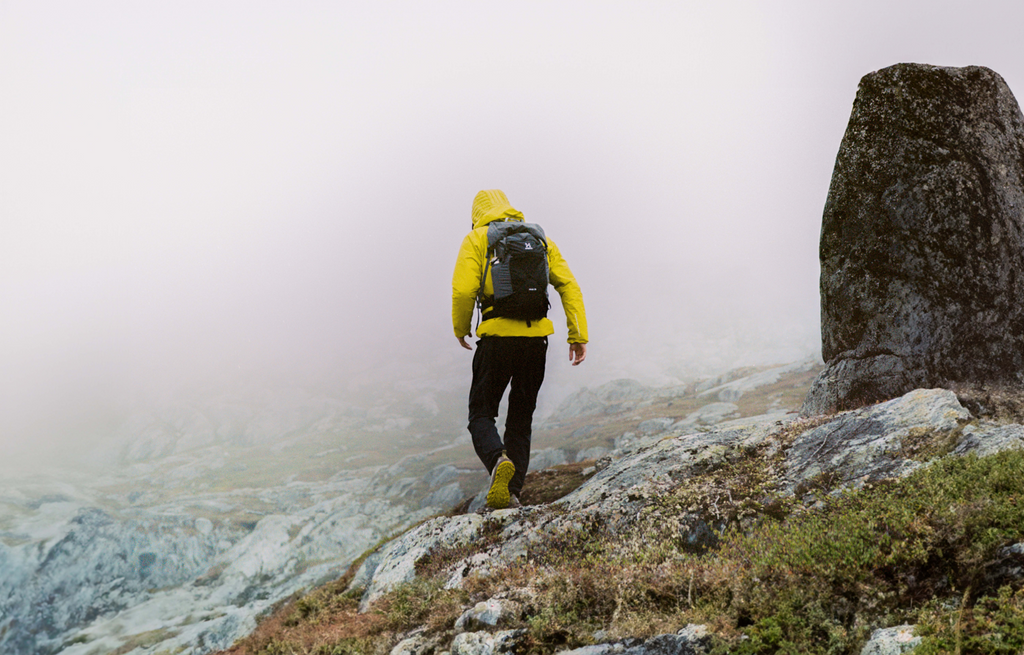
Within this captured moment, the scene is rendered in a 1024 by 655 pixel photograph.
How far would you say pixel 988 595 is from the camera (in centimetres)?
388

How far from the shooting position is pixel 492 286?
28.6 feet

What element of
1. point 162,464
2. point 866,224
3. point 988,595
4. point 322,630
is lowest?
point 162,464

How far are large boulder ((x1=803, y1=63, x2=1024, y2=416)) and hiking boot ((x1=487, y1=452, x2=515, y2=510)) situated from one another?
699 cm

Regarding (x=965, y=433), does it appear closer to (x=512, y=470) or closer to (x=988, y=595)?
(x=988, y=595)

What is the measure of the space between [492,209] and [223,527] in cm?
11809

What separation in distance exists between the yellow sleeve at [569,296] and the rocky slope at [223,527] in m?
23.5

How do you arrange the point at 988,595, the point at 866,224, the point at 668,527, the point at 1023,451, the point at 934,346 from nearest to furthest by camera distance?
the point at 988,595, the point at 1023,451, the point at 668,527, the point at 934,346, the point at 866,224

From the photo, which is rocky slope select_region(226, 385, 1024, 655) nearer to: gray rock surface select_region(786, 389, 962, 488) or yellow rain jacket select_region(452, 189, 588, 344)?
gray rock surface select_region(786, 389, 962, 488)

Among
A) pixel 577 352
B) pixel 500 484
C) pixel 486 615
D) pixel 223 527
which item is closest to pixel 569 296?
pixel 577 352

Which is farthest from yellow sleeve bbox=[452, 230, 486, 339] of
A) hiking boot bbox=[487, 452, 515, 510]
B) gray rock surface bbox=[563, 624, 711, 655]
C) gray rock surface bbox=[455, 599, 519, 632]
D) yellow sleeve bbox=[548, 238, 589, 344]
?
gray rock surface bbox=[563, 624, 711, 655]

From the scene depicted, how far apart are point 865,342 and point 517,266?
7.38m

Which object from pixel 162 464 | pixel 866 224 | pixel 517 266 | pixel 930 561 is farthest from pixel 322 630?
pixel 162 464

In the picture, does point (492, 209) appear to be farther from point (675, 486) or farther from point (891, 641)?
point (891, 641)

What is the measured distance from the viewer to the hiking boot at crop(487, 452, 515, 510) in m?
8.84
